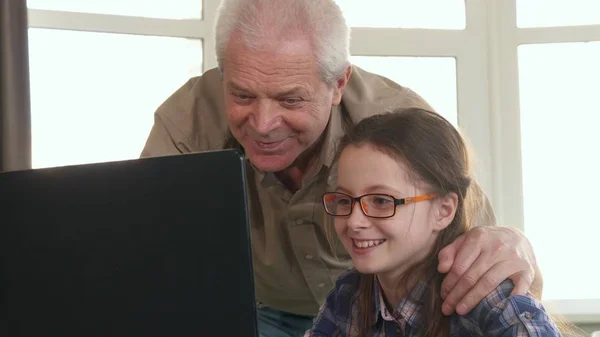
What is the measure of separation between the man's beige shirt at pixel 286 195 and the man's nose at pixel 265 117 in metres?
0.19

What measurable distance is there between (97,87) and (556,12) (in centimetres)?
169

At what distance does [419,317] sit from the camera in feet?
4.25

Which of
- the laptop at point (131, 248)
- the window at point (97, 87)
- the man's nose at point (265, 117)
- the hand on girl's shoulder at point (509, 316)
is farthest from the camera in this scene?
the window at point (97, 87)

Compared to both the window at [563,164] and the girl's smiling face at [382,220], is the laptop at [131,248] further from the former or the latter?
the window at [563,164]

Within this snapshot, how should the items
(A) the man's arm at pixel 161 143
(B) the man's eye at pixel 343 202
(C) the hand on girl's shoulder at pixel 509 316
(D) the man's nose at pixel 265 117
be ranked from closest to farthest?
(C) the hand on girl's shoulder at pixel 509 316, (B) the man's eye at pixel 343 202, (D) the man's nose at pixel 265 117, (A) the man's arm at pixel 161 143

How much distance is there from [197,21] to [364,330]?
5.26ft

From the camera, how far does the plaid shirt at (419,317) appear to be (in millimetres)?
1108

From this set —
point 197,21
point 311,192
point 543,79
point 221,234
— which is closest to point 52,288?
point 221,234

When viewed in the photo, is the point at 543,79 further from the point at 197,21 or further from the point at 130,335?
the point at 130,335

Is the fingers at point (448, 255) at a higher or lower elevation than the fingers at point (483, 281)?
higher

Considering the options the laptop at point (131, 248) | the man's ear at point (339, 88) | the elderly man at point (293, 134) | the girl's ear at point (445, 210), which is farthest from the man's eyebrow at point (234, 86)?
the laptop at point (131, 248)

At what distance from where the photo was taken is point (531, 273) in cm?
122

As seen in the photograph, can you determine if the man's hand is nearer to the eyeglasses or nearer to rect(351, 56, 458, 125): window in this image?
the eyeglasses

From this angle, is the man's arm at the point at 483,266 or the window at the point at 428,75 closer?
the man's arm at the point at 483,266
